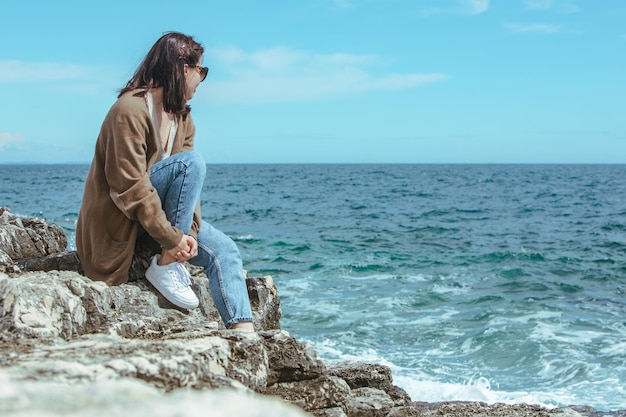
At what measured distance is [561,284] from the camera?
14.4 meters

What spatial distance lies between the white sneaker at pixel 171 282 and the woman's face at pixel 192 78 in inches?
38.4

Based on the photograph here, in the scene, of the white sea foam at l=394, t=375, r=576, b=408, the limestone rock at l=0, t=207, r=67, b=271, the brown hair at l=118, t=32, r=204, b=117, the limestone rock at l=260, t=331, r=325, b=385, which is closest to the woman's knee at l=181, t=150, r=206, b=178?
the brown hair at l=118, t=32, r=204, b=117

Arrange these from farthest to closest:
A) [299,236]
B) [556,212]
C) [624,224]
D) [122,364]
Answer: [556,212] < [624,224] < [299,236] < [122,364]

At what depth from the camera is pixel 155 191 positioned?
151 inches

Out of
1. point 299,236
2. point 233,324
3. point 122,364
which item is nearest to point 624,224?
point 299,236

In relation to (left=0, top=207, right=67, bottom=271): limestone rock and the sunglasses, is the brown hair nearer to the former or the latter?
the sunglasses

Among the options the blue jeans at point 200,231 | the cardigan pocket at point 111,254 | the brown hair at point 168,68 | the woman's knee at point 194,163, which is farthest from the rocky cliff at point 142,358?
the brown hair at point 168,68

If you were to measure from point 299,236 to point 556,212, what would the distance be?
16115 millimetres

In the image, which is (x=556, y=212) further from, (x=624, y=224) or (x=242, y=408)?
(x=242, y=408)

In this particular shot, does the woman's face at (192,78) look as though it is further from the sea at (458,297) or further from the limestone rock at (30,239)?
the sea at (458,297)

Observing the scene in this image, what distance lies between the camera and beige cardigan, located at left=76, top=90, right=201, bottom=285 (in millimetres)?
3775

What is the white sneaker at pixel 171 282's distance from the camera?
13.5 ft

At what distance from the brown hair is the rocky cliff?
948mm

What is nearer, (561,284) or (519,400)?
(519,400)
